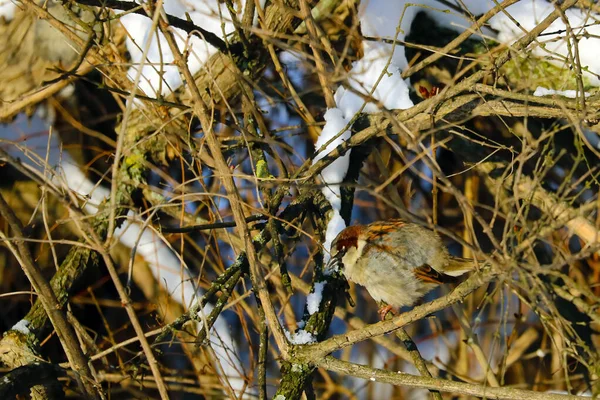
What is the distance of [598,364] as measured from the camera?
85.5 inches

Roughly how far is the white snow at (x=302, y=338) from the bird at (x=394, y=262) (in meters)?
0.44

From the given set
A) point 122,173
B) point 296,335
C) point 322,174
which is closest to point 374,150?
point 322,174

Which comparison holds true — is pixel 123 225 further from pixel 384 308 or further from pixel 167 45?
pixel 384 308

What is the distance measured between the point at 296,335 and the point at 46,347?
2.27m

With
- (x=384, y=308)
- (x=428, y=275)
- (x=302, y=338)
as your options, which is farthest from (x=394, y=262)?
(x=302, y=338)

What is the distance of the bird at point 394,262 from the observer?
130 inches

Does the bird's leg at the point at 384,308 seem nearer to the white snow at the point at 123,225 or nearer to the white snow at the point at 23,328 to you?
the white snow at the point at 123,225

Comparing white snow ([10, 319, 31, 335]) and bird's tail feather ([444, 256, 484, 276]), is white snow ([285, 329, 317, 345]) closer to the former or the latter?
bird's tail feather ([444, 256, 484, 276])

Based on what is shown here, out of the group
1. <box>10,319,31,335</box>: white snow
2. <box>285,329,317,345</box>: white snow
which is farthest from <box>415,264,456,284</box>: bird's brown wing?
<box>10,319,31,335</box>: white snow

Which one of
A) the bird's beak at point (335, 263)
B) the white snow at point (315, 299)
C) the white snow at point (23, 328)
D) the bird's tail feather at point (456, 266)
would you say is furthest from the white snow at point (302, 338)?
the white snow at point (23, 328)

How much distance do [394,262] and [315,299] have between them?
20.0 inches

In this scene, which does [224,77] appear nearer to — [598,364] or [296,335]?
[296,335]

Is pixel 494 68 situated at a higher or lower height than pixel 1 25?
lower

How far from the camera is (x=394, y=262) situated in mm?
3367
